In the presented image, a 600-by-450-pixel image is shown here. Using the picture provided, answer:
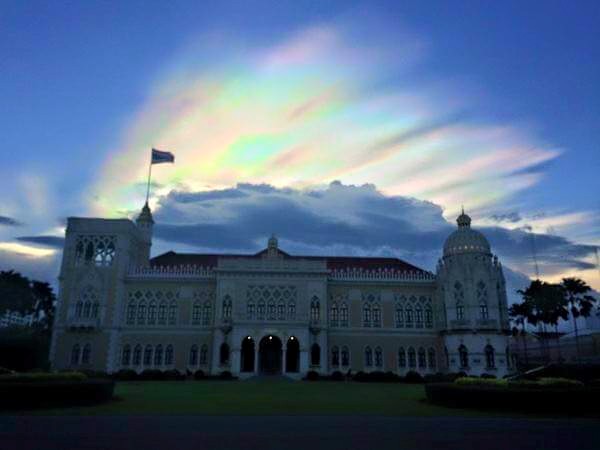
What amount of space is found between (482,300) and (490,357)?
5.91 meters

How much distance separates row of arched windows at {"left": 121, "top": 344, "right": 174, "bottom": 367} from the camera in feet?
172

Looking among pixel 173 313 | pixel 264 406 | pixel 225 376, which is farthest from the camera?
pixel 173 313

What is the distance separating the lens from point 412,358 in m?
53.4

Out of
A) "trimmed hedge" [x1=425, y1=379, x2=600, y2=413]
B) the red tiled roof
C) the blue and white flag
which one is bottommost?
"trimmed hedge" [x1=425, y1=379, x2=600, y2=413]

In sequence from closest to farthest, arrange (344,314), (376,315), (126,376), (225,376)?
1. (126,376)
2. (225,376)
3. (344,314)
4. (376,315)

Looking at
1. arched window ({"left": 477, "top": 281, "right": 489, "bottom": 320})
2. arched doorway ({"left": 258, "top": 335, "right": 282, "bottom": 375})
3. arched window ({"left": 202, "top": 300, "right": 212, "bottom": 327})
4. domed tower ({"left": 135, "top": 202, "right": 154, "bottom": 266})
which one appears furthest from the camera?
domed tower ({"left": 135, "top": 202, "right": 154, "bottom": 266})

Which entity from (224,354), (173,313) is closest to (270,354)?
(224,354)

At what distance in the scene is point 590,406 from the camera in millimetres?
19750

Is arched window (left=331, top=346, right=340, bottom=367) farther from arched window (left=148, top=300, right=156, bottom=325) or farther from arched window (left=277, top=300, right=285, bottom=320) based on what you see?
arched window (left=148, top=300, right=156, bottom=325)

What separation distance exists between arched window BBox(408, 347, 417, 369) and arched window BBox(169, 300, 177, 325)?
2663 centimetres

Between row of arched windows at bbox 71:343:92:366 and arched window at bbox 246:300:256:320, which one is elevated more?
arched window at bbox 246:300:256:320

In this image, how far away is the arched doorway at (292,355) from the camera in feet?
169

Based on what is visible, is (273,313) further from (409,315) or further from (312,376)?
(409,315)

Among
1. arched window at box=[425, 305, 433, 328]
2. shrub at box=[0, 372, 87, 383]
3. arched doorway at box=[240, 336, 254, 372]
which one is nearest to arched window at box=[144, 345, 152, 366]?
arched doorway at box=[240, 336, 254, 372]
